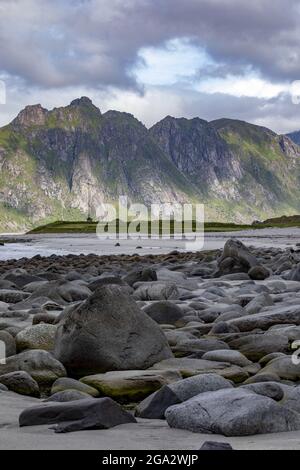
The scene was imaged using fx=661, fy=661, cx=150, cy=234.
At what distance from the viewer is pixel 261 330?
8.12m

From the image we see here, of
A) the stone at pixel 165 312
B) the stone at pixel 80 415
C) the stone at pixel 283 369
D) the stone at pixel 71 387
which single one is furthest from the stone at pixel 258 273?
the stone at pixel 80 415

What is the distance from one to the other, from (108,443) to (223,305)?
6.79m

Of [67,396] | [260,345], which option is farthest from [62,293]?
[67,396]

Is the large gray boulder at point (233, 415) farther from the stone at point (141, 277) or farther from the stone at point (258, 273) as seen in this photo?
the stone at point (258, 273)

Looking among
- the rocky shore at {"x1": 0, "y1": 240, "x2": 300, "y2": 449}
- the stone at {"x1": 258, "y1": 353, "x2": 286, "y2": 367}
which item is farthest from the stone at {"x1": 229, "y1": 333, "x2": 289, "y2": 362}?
the stone at {"x1": 258, "y1": 353, "x2": 286, "y2": 367}

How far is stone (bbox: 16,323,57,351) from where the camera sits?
7371mm

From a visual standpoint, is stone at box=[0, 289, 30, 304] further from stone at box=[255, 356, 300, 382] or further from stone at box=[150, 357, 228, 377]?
A: stone at box=[255, 356, 300, 382]

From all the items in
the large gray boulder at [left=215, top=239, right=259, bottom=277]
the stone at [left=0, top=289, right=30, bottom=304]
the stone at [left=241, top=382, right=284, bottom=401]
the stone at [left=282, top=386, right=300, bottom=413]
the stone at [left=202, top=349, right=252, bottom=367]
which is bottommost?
the stone at [left=0, top=289, right=30, bottom=304]

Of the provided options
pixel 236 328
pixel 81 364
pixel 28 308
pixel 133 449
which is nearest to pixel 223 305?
pixel 236 328

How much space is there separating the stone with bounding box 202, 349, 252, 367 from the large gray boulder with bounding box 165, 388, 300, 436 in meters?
2.05

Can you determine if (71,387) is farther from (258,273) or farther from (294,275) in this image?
(258,273)

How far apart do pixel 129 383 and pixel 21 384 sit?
3.05 ft

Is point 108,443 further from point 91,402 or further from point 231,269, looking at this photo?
point 231,269

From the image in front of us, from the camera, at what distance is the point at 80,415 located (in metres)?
4.10
